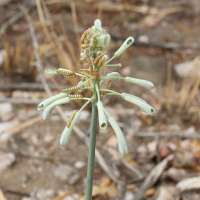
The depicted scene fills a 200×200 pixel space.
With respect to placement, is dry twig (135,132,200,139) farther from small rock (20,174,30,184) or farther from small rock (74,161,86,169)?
small rock (20,174,30,184)

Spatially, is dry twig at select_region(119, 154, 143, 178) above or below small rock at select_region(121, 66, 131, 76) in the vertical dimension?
below

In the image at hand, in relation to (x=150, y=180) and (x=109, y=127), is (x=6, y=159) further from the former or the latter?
(x=150, y=180)

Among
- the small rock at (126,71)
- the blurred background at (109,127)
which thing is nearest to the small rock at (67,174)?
the blurred background at (109,127)

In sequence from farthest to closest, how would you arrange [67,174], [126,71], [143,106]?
[126,71], [67,174], [143,106]

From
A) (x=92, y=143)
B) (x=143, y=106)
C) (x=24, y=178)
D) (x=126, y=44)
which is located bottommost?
(x=24, y=178)

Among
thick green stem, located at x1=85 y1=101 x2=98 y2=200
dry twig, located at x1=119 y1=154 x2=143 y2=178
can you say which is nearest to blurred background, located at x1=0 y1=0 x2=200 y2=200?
dry twig, located at x1=119 y1=154 x2=143 y2=178

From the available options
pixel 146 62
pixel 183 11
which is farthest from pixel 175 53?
pixel 183 11

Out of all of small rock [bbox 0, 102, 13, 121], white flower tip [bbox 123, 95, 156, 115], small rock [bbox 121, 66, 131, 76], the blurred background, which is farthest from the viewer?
small rock [bbox 121, 66, 131, 76]

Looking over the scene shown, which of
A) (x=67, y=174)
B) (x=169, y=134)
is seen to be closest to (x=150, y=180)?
(x=169, y=134)
